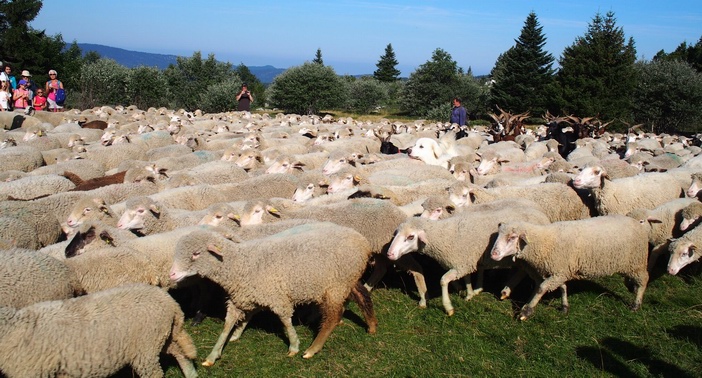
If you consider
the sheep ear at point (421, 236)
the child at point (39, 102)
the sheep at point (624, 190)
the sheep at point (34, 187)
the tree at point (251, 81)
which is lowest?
the tree at point (251, 81)

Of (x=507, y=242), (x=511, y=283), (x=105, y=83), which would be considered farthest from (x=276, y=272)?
(x=105, y=83)

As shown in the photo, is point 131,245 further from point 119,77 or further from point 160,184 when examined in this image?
point 119,77

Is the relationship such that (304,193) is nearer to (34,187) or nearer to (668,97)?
(34,187)

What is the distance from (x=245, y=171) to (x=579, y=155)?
8329 mm

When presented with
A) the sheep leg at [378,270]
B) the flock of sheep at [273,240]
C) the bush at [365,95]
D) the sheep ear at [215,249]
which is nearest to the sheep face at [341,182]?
the flock of sheep at [273,240]

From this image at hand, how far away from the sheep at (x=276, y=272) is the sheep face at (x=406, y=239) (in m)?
0.77

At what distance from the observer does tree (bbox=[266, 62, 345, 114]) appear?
4425 centimetres

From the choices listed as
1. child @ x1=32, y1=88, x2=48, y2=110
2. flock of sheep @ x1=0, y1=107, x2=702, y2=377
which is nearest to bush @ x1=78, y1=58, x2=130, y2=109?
child @ x1=32, y1=88, x2=48, y2=110

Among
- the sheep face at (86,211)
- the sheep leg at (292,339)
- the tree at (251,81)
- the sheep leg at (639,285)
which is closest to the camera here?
the sheep leg at (292,339)

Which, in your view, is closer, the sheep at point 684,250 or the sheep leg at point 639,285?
the sheep leg at point 639,285

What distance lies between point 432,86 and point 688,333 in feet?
148

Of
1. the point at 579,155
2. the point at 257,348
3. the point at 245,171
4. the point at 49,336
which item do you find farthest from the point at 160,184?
the point at 579,155

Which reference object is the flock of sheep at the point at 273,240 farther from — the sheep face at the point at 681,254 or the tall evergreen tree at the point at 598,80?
the tall evergreen tree at the point at 598,80

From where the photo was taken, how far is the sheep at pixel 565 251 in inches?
247
